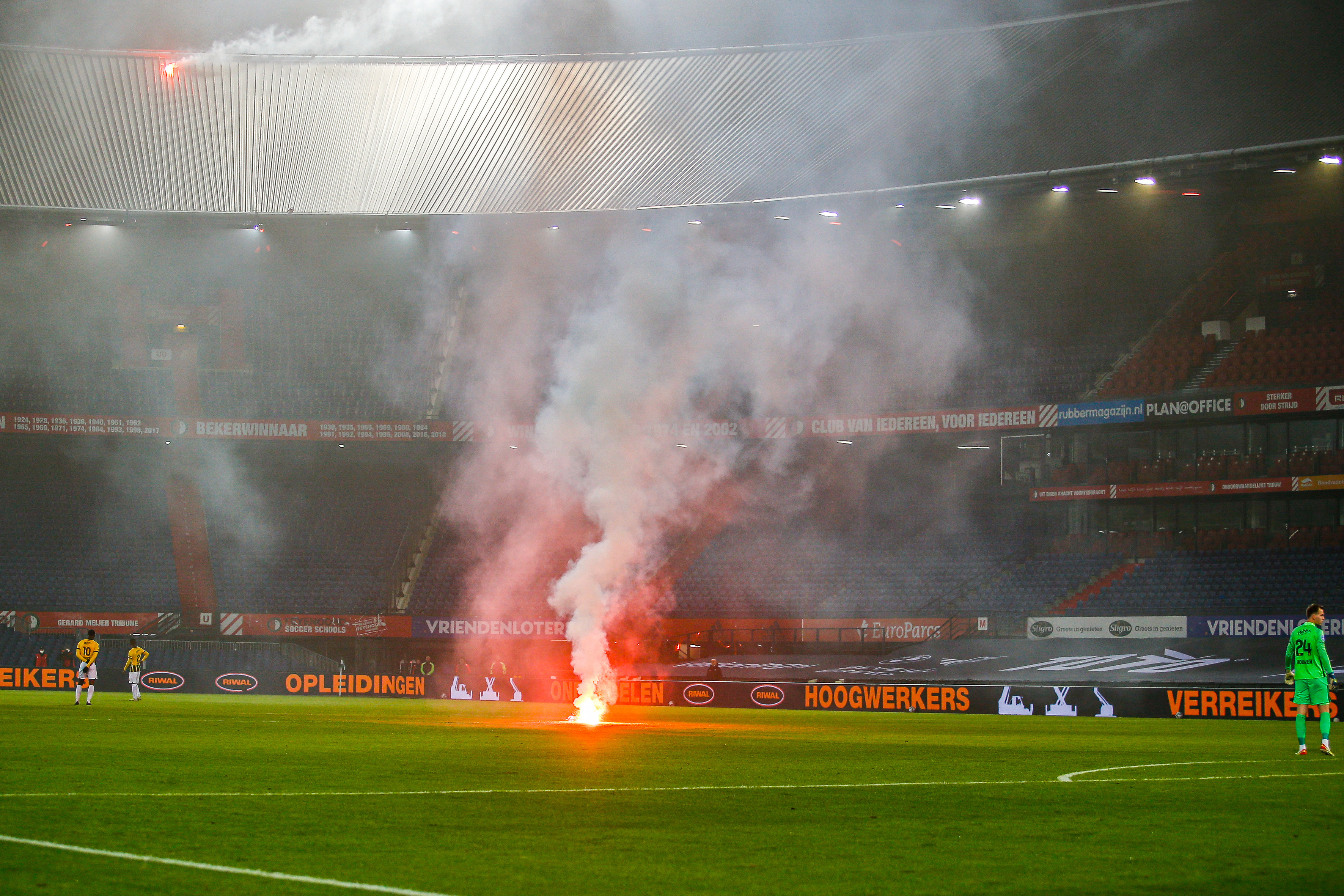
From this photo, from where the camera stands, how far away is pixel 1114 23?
37.6 m

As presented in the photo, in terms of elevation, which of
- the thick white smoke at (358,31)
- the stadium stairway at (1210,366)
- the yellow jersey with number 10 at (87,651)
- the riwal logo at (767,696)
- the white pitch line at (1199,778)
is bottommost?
the white pitch line at (1199,778)

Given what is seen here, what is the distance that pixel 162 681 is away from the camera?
4156cm

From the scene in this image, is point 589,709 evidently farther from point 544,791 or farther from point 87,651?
point 544,791

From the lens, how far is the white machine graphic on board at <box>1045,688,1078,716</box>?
31156 mm

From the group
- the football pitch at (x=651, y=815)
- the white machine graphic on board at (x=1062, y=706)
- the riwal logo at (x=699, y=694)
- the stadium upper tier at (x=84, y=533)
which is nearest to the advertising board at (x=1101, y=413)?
the white machine graphic on board at (x=1062, y=706)

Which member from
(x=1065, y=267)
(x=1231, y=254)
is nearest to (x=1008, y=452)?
(x=1065, y=267)

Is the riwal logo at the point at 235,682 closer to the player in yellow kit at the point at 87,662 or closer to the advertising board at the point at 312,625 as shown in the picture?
the advertising board at the point at 312,625

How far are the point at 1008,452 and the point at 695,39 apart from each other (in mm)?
18115

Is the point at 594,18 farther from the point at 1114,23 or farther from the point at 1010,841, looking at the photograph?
the point at 1010,841

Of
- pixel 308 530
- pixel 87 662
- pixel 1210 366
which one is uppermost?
pixel 1210 366

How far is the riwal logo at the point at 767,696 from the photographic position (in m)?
34.8

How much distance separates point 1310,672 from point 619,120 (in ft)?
105

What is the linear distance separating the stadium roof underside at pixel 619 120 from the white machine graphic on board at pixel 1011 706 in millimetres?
16836

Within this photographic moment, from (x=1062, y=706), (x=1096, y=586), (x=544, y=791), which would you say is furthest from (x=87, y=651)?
(x=1096, y=586)
